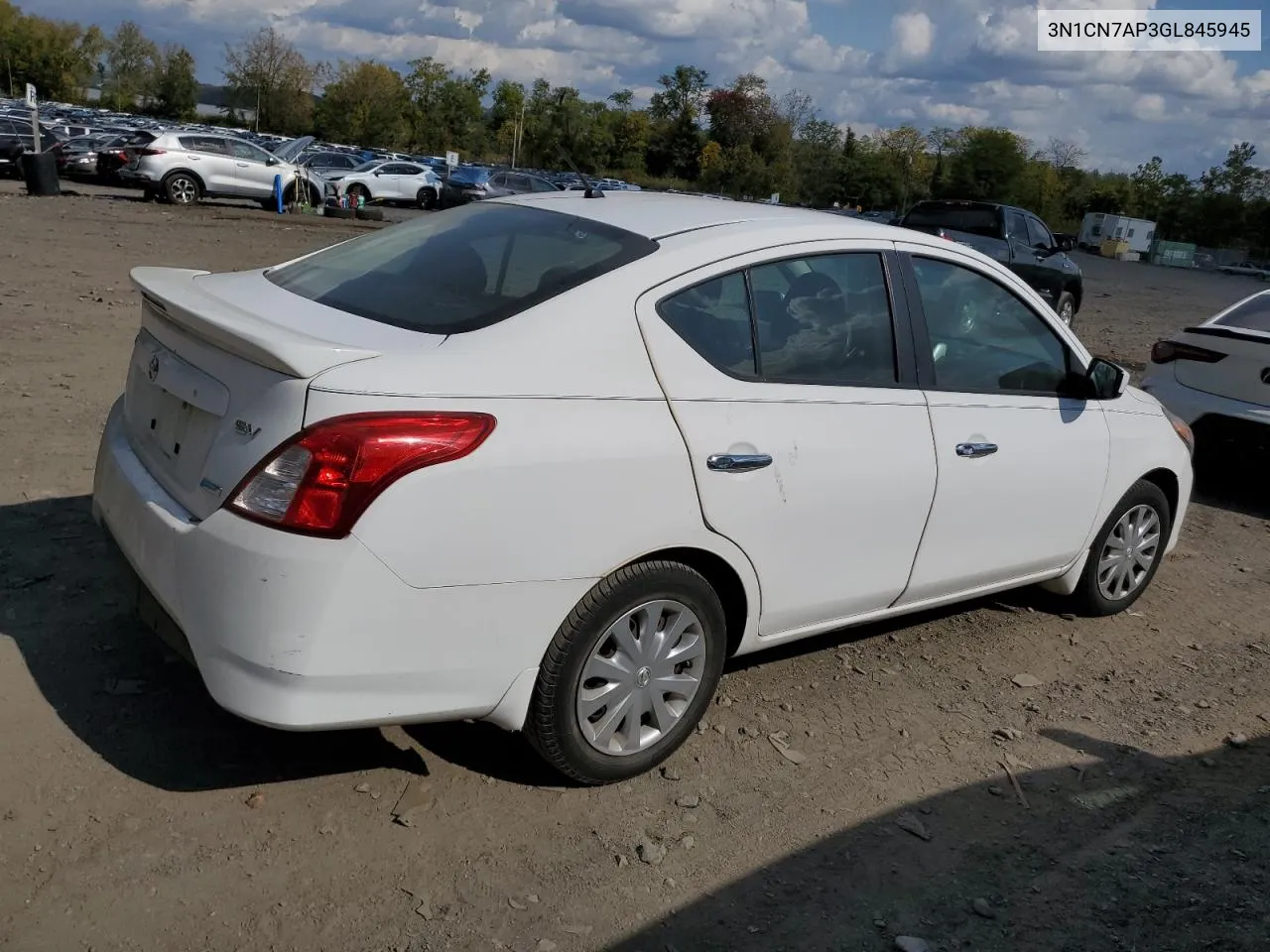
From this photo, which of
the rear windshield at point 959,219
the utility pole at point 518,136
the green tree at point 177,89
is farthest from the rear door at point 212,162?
the green tree at point 177,89

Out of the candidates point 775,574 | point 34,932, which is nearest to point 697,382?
point 775,574

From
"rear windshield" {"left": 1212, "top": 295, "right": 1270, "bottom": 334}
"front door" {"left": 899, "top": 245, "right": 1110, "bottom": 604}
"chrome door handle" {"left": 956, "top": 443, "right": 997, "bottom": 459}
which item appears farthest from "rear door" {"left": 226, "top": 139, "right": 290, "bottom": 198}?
"chrome door handle" {"left": 956, "top": 443, "right": 997, "bottom": 459}

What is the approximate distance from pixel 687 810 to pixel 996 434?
1.84 metres

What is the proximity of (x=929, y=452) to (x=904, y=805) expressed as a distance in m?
1.20

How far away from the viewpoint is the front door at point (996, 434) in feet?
13.4

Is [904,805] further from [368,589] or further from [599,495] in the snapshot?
[368,589]

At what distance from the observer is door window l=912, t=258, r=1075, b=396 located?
416cm

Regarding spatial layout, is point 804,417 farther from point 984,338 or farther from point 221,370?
point 221,370

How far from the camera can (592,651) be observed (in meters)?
3.22

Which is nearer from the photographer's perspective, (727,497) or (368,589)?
(368,589)

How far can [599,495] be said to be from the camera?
307 centimetres

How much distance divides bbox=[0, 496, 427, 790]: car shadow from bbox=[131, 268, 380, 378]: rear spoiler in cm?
83

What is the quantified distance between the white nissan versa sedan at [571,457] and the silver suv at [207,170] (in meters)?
25.0

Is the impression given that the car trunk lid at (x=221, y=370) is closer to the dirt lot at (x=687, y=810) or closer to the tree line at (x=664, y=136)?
the dirt lot at (x=687, y=810)
